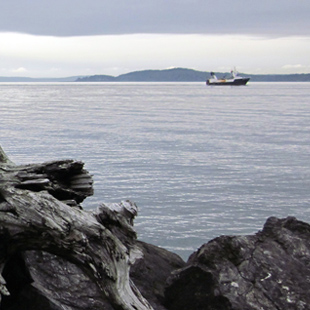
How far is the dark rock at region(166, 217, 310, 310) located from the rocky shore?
1 cm

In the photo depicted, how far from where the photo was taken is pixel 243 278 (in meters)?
5.86

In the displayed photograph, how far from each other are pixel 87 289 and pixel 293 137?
21592 millimetres

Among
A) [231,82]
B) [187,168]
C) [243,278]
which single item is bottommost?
[231,82]

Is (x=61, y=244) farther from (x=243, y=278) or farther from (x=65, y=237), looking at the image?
(x=243, y=278)

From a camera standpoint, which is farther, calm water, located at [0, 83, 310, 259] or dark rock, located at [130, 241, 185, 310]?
calm water, located at [0, 83, 310, 259]

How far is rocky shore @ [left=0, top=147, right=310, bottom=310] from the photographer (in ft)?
14.5

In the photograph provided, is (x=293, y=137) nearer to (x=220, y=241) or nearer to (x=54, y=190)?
(x=220, y=241)

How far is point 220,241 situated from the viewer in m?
6.21

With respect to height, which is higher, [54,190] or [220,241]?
[54,190]

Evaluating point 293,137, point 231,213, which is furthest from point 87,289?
point 293,137

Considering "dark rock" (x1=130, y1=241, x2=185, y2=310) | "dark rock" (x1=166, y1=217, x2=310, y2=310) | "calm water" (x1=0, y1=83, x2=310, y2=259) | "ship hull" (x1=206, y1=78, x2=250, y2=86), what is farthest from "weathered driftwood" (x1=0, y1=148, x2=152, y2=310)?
"ship hull" (x1=206, y1=78, x2=250, y2=86)

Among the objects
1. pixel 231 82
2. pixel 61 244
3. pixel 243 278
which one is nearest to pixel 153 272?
pixel 243 278

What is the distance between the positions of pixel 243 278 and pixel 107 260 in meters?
2.00

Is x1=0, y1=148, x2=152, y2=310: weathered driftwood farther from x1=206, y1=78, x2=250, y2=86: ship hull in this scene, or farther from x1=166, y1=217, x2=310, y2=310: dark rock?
x1=206, y1=78, x2=250, y2=86: ship hull
